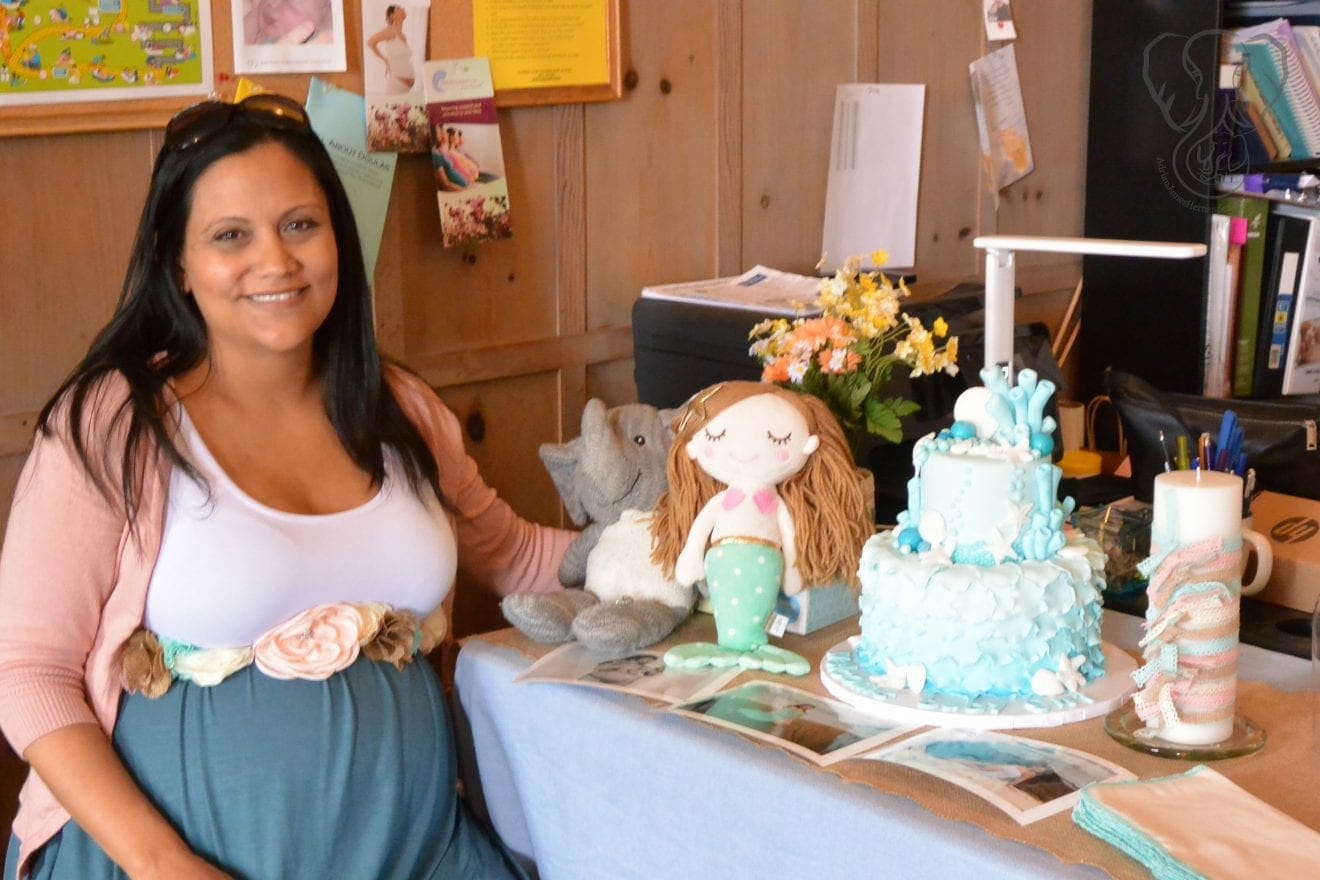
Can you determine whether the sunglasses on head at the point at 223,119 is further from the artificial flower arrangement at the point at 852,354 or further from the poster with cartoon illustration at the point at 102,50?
the artificial flower arrangement at the point at 852,354

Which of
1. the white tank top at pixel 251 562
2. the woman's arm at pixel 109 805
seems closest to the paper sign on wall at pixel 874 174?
the white tank top at pixel 251 562

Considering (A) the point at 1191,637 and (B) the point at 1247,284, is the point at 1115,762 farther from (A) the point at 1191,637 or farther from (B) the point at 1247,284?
(B) the point at 1247,284

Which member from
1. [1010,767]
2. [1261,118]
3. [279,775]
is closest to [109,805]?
Result: [279,775]

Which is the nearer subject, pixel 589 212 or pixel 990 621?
pixel 990 621

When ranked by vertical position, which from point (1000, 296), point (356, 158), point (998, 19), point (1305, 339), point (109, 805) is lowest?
point (109, 805)

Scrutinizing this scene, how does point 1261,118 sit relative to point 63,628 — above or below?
above

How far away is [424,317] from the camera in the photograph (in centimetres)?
207

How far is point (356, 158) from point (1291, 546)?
3.84 ft

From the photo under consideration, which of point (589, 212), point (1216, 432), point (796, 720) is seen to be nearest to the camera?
point (796, 720)

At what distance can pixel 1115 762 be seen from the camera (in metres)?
1.19

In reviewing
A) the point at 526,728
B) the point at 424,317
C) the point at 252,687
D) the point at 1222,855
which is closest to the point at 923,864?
the point at 1222,855

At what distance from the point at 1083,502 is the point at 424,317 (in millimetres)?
890

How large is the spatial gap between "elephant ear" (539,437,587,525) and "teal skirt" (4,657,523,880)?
27cm

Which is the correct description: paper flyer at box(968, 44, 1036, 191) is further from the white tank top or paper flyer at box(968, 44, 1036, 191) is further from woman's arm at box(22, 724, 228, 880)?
woman's arm at box(22, 724, 228, 880)
